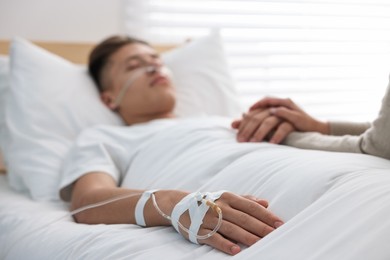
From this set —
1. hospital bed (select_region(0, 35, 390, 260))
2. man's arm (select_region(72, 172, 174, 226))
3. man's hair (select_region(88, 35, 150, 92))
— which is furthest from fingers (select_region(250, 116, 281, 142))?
man's hair (select_region(88, 35, 150, 92))

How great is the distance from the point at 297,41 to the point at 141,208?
1.88 meters

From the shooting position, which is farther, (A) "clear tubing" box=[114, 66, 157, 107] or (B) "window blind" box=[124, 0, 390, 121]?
(B) "window blind" box=[124, 0, 390, 121]

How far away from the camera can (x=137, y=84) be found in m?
1.92

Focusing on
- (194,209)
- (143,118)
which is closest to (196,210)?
(194,209)

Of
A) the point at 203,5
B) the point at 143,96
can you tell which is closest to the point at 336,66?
the point at 203,5

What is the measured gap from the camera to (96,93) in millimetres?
1999

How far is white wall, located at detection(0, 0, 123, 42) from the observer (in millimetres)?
2264

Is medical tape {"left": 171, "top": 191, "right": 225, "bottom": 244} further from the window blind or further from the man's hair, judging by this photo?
the window blind

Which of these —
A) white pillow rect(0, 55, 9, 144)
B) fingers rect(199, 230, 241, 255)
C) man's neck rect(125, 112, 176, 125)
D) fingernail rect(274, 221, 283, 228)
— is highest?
fingernail rect(274, 221, 283, 228)

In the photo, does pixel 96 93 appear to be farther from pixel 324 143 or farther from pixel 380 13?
pixel 380 13

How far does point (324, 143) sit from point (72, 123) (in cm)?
84

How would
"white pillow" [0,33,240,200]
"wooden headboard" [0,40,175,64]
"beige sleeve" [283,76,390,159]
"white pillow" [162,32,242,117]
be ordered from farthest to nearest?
"wooden headboard" [0,40,175,64] → "white pillow" [162,32,242,117] → "white pillow" [0,33,240,200] → "beige sleeve" [283,76,390,159]

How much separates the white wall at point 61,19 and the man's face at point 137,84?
1.42 ft

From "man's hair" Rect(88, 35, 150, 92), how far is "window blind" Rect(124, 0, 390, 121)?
0.43 metres
